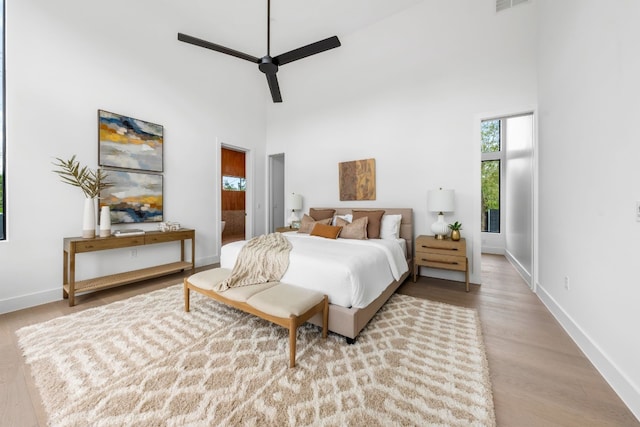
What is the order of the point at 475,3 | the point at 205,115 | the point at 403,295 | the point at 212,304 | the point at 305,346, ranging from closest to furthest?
the point at 305,346, the point at 212,304, the point at 403,295, the point at 475,3, the point at 205,115

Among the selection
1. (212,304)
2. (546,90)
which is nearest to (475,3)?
(546,90)

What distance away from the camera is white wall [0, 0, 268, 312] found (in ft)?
8.18

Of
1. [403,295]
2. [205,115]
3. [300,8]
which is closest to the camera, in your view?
[403,295]

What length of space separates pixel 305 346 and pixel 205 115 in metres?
4.08

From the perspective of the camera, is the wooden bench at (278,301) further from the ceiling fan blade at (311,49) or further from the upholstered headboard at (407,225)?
the ceiling fan blade at (311,49)

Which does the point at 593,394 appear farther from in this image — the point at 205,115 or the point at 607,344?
the point at 205,115

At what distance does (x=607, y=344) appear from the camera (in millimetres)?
1539

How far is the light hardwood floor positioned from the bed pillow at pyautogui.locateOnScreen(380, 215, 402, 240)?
0.95m

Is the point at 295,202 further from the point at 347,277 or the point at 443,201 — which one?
the point at 347,277

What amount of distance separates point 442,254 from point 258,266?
232 cm

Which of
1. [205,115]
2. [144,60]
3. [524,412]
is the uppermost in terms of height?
[144,60]

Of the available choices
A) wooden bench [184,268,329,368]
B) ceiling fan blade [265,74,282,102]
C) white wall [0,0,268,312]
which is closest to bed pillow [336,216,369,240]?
wooden bench [184,268,329,368]

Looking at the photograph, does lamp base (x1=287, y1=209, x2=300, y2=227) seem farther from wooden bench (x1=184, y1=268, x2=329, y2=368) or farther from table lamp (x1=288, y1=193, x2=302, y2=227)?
wooden bench (x1=184, y1=268, x2=329, y2=368)

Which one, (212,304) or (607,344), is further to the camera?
(212,304)
